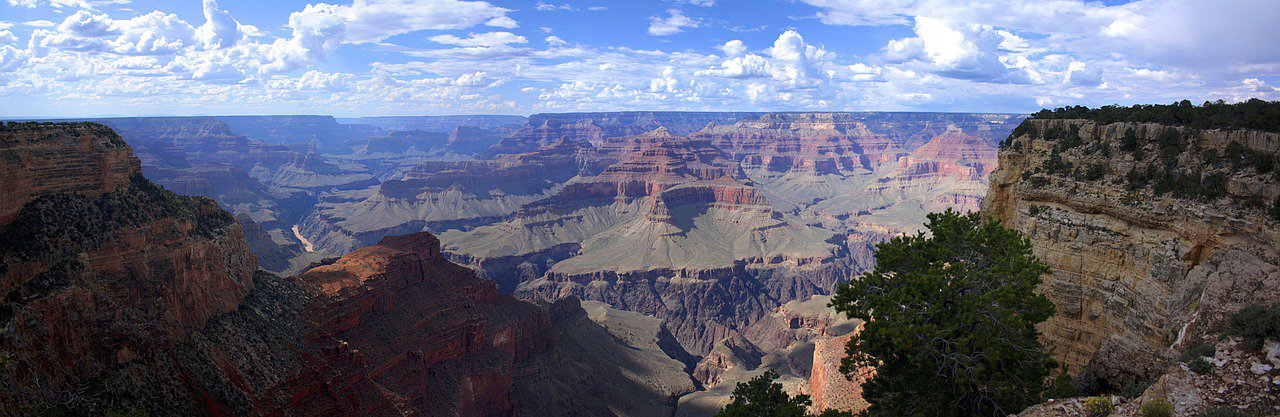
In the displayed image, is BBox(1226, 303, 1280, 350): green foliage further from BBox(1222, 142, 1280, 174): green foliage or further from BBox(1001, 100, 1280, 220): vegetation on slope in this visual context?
BBox(1222, 142, 1280, 174): green foliage

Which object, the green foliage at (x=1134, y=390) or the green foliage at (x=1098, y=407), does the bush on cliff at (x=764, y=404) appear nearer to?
the green foliage at (x=1098, y=407)

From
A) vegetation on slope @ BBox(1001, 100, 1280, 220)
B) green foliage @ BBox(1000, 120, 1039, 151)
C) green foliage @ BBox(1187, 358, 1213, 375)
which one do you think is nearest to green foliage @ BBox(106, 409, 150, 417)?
green foliage @ BBox(1187, 358, 1213, 375)

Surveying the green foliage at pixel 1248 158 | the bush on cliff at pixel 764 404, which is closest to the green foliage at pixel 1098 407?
the green foliage at pixel 1248 158

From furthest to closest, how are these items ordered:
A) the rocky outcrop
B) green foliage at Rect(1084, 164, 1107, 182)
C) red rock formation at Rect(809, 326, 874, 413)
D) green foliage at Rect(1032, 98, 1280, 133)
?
red rock formation at Rect(809, 326, 874, 413) < green foliage at Rect(1084, 164, 1107, 182) < green foliage at Rect(1032, 98, 1280, 133) < the rocky outcrop

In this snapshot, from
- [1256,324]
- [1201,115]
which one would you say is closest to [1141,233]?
[1201,115]

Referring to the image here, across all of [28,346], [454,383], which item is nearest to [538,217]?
[454,383]

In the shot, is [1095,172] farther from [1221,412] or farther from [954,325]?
[1221,412]
